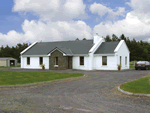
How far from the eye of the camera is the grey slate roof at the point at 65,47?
104 feet

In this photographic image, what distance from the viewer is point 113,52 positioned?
2891 centimetres

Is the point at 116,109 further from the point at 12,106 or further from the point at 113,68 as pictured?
the point at 113,68

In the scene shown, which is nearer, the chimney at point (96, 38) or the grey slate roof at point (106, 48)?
the grey slate roof at point (106, 48)

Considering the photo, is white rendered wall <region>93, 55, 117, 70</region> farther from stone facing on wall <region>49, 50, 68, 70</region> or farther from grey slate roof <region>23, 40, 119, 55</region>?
stone facing on wall <region>49, 50, 68, 70</region>

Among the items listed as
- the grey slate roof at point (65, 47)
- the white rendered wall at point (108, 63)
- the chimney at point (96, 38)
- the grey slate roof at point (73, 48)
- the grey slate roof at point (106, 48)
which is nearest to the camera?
the white rendered wall at point (108, 63)

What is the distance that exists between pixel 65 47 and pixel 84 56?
5.61 m

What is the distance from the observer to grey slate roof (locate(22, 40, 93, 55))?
31.6m

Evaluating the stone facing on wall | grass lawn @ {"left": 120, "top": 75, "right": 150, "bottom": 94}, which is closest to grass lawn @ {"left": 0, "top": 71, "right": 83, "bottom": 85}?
grass lawn @ {"left": 120, "top": 75, "right": 150, "bottom": 94}

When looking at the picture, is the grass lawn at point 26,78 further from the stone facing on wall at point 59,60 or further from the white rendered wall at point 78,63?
the white rendered wall at point 78,63

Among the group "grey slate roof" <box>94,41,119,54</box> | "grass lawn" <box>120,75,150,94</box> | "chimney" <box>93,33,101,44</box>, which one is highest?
"chimney" <box>93,33,101,44</box>

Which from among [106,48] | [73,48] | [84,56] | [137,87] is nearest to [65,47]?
[73,48]

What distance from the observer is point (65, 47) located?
3438cm

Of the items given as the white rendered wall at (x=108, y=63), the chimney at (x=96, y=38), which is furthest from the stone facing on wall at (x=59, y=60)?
the chimney at (x=96, y=38)

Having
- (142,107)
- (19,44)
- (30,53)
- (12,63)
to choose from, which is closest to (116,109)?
(142,107)
